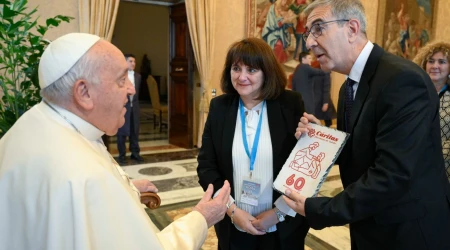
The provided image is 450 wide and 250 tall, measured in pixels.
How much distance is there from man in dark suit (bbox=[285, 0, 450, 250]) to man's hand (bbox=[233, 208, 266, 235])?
0.38 m

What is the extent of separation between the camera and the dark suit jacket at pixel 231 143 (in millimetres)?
1965

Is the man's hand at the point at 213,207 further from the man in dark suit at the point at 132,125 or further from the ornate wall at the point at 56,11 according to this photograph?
the ornate wall at the point at 56,11

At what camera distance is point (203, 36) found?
696 cm

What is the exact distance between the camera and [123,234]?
1160 millimetres

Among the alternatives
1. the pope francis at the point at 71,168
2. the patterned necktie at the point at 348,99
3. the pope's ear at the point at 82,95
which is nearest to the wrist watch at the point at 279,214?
the patterned necktie at the point at 348,99

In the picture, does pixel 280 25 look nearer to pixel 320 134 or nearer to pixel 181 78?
pixel 181 78

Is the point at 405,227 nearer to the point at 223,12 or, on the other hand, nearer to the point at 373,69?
the point at 373,69

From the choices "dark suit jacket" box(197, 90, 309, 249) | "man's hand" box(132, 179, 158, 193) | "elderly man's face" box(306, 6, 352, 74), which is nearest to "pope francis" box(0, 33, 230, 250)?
"man's hand" box(132, 179, 158, 193)

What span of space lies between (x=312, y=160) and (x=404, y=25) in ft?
31.9

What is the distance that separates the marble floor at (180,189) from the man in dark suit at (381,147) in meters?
1.89

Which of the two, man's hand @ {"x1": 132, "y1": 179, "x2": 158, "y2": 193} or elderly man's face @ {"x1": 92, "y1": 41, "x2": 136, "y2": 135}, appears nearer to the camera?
elderly man's face @ {"x1": 92, "y1": 41, "x2": 136, "y2": 135}

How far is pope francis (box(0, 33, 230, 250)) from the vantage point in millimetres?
1078

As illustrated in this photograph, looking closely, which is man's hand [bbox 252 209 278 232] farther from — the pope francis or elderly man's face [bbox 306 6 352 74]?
elderly man's face [bbox 306 6 352 74]

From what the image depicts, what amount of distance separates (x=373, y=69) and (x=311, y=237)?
2.41m
